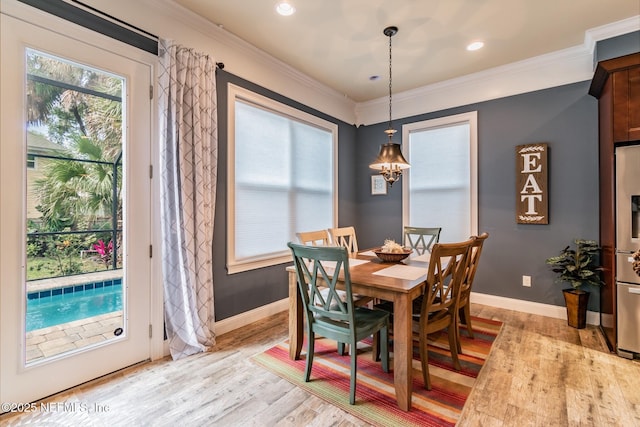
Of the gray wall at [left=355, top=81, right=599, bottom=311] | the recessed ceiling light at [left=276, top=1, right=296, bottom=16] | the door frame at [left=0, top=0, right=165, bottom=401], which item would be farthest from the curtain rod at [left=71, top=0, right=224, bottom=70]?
the gray wall at [left=355, top=81, right=599, bottom=311]

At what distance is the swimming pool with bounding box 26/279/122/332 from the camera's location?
189cm

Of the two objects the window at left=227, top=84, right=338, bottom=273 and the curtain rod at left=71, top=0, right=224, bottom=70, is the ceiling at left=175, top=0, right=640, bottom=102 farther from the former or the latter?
the window at left=227, top=84, right=338, bottom=273

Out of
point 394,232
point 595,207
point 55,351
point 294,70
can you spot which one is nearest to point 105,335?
point 55,351

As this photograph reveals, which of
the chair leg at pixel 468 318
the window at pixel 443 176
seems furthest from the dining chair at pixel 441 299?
the window at pixel 443 176

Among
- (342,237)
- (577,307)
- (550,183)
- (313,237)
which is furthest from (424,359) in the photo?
(550,183)

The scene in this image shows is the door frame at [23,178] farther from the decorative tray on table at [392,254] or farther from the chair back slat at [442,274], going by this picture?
the chair back slat at [442,274]

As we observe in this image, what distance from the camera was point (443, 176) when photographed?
13.4ft

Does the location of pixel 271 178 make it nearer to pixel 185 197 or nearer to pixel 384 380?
pixel 185 197

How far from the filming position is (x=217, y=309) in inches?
114

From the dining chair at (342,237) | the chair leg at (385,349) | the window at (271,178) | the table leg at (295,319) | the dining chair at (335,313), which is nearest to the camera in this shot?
the dining chair at (335,313)

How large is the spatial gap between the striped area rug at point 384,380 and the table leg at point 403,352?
3.4 inches

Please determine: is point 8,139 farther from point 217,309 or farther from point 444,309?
point 444,309

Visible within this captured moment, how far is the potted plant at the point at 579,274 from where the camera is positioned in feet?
9.75

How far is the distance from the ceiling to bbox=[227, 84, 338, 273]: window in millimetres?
636
